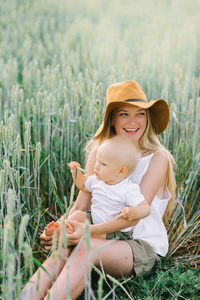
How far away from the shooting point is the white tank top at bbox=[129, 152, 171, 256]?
64.5 inches

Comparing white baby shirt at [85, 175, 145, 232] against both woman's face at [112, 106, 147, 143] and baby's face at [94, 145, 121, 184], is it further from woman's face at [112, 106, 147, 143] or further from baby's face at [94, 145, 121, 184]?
woman's face at [112, 106, 147, 143]

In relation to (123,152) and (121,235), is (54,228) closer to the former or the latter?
(121,235)

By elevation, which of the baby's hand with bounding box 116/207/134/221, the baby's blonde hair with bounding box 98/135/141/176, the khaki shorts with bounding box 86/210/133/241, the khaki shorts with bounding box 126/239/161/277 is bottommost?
the khaki shorts with bounding box 126/239/161/277

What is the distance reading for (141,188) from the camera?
→ 159 centimetres

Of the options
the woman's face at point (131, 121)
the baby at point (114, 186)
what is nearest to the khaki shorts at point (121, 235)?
the baby at point (114, 186)

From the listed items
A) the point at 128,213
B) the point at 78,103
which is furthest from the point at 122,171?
the point at 78,103

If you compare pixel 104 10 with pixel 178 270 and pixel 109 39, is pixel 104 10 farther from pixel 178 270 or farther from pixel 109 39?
pixel 178 270

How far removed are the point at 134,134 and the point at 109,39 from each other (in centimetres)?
266

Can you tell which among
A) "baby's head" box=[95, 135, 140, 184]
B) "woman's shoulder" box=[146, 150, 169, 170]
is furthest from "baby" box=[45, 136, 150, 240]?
"woman's shoulder" box=[146, 150, 169, 170]

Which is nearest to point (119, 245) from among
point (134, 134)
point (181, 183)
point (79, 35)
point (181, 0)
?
point (134, 134)

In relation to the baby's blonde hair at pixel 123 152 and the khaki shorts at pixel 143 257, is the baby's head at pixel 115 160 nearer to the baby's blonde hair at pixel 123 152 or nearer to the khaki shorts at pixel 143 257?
the baby's blonde hair at pixel 123 152

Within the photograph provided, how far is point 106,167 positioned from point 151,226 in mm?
385

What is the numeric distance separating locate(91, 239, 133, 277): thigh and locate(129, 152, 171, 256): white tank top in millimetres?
128

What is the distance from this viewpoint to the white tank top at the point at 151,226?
5.37ft
